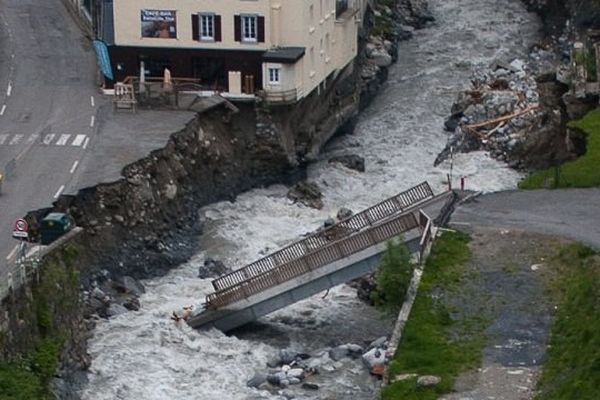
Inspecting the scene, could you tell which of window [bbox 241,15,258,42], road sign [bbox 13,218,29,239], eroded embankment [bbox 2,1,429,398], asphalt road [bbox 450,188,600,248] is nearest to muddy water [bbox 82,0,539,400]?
eroded embankment [bbox 2,1,429,398]

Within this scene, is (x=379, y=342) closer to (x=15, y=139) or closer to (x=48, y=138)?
(x=48, y=138)

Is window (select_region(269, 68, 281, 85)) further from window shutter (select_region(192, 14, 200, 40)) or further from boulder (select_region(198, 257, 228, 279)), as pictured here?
boulder (select_region(198, 257, 228, 279))

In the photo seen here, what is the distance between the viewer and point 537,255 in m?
56.9

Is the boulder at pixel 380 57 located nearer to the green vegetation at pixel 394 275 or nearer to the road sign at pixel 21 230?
the green vegetation at pixel 394 275

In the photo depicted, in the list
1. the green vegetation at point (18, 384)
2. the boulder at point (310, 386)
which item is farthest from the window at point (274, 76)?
the green vegetation at point (18, 384)

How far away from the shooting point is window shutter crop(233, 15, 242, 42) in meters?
77.4

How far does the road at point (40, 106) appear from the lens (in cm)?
6444

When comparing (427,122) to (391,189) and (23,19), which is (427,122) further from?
(23,19)

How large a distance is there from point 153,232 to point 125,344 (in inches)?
399

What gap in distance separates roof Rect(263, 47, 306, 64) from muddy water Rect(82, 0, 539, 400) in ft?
18.2

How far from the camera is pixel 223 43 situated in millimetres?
77750

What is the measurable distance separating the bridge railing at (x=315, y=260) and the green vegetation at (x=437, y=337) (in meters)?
3.12

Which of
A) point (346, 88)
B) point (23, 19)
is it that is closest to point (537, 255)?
point (346, 88)

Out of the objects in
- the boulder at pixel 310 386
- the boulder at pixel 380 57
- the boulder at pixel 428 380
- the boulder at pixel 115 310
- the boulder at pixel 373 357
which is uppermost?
the boulder at pixel 428 380
